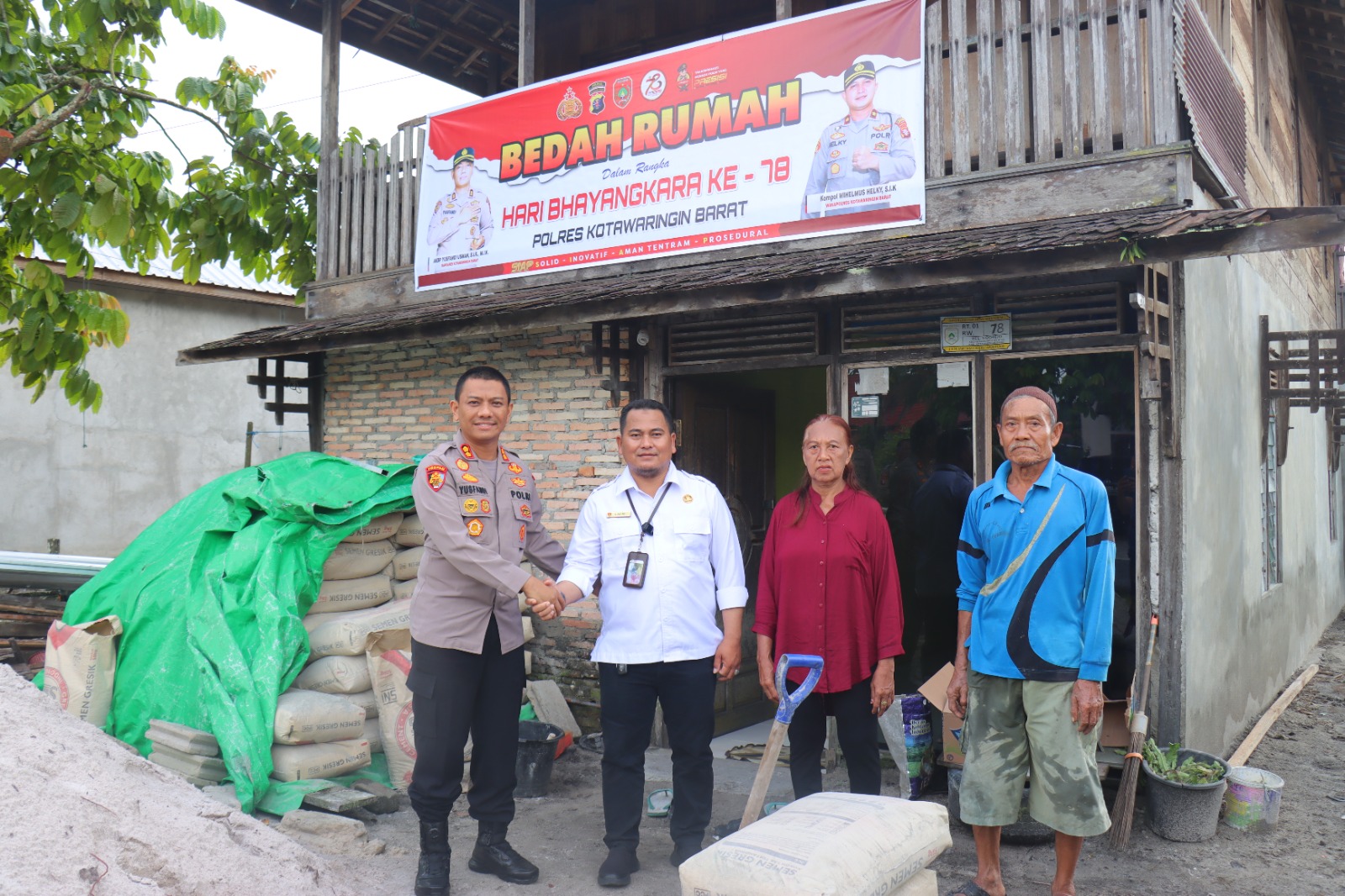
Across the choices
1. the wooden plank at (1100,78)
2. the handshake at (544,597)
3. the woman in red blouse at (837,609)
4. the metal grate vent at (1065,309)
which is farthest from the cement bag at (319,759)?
the wooden plank at (1100,78)

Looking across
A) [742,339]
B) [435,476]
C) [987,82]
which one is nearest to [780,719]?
[435,476]

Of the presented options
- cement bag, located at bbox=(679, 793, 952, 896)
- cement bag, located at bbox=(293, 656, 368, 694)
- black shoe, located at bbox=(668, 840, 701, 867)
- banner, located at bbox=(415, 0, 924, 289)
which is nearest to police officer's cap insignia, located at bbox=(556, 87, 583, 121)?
banner, located at bbox=(415, 0, 924, 289)

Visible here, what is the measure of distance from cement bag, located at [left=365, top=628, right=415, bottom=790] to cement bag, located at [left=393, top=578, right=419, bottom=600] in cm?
59

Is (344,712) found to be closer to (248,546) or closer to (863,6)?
(248,546)

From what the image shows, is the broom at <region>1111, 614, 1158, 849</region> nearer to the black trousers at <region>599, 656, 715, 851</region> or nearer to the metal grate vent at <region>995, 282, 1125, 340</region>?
the metal grate vent at <region>995, 282, 1125, 340</region>

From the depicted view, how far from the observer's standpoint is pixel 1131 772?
15.9 feet

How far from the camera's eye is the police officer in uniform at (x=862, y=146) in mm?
5945

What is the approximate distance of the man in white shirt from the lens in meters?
4.30

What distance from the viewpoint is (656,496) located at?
4.44 metres

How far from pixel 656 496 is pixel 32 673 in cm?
617

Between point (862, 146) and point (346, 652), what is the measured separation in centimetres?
435

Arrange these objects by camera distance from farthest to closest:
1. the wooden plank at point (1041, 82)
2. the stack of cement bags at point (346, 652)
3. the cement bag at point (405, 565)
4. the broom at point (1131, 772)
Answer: the cement bag at point (405, 565) < the wooden plank at point (1041, 82) < the stack of cement bags at point (346, 652) < the broom at point (1131, 772)

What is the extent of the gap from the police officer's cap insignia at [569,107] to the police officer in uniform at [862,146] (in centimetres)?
208

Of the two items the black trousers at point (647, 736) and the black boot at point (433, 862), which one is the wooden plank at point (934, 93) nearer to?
the black trousers at point (647, 736)
